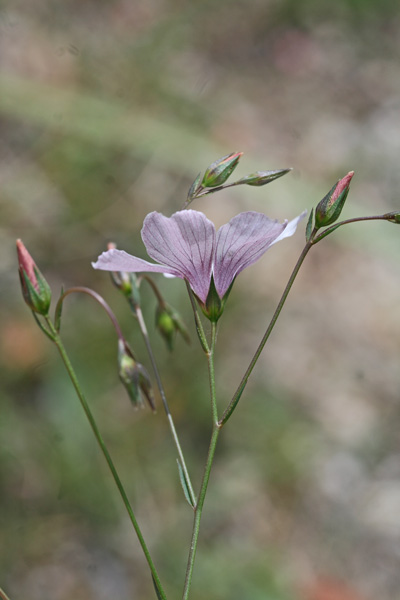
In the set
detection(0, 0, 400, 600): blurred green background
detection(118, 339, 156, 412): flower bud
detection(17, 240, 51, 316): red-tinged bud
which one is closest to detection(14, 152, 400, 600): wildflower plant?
detection(17, 240, 51, 316): red-tinged bud

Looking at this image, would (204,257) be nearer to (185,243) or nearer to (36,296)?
(185,243)

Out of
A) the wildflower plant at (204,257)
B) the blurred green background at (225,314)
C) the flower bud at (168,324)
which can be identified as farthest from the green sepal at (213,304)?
the blurred green background at (225,314)

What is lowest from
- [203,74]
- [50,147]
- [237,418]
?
[237,418]

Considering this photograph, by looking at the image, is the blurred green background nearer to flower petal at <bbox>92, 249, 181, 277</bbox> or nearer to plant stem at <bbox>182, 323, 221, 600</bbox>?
plant stem at <bbox>182, 323, 221, 600</bbox>

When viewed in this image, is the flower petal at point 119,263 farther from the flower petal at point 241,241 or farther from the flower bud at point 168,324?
the flower bud at point 168,324

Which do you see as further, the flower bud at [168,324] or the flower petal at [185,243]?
the flower bud at [168,324]

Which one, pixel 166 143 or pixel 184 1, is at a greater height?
pixel 184 1

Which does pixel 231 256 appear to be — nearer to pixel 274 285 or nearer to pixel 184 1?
pixel 274 285

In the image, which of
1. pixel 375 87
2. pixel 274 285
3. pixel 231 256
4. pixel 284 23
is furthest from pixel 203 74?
pixel 231 256
